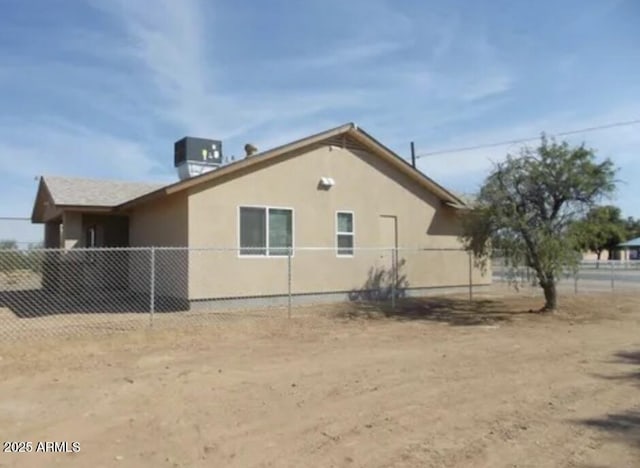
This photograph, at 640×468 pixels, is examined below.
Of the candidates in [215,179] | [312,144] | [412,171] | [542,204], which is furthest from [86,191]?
[542,204]

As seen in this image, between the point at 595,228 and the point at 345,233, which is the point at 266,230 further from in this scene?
the point at 595,228

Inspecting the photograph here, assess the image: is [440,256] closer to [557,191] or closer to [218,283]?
[557,191]

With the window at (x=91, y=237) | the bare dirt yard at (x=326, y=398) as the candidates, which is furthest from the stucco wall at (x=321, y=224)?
the window at (x=91, y=237)

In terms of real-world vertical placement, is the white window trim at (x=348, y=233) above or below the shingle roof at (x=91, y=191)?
below

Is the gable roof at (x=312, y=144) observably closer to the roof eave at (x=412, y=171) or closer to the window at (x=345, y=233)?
the roof eave at (x=412, y=171)

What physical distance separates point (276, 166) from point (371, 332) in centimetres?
558

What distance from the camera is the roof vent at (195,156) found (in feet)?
59.1

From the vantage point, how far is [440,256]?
18.3 meters

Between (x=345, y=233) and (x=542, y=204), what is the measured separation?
17.0 feet

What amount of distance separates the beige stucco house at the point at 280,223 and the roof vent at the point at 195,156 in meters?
2.00

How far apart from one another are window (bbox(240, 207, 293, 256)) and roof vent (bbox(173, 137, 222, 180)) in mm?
4084

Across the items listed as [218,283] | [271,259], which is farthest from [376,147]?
[218,283]

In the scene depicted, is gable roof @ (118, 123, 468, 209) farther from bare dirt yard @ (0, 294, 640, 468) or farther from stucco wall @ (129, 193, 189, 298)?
bare dirt yard @ (0, 294, 640, 468)

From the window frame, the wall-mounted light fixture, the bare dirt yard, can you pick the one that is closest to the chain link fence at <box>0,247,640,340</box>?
the window frame
